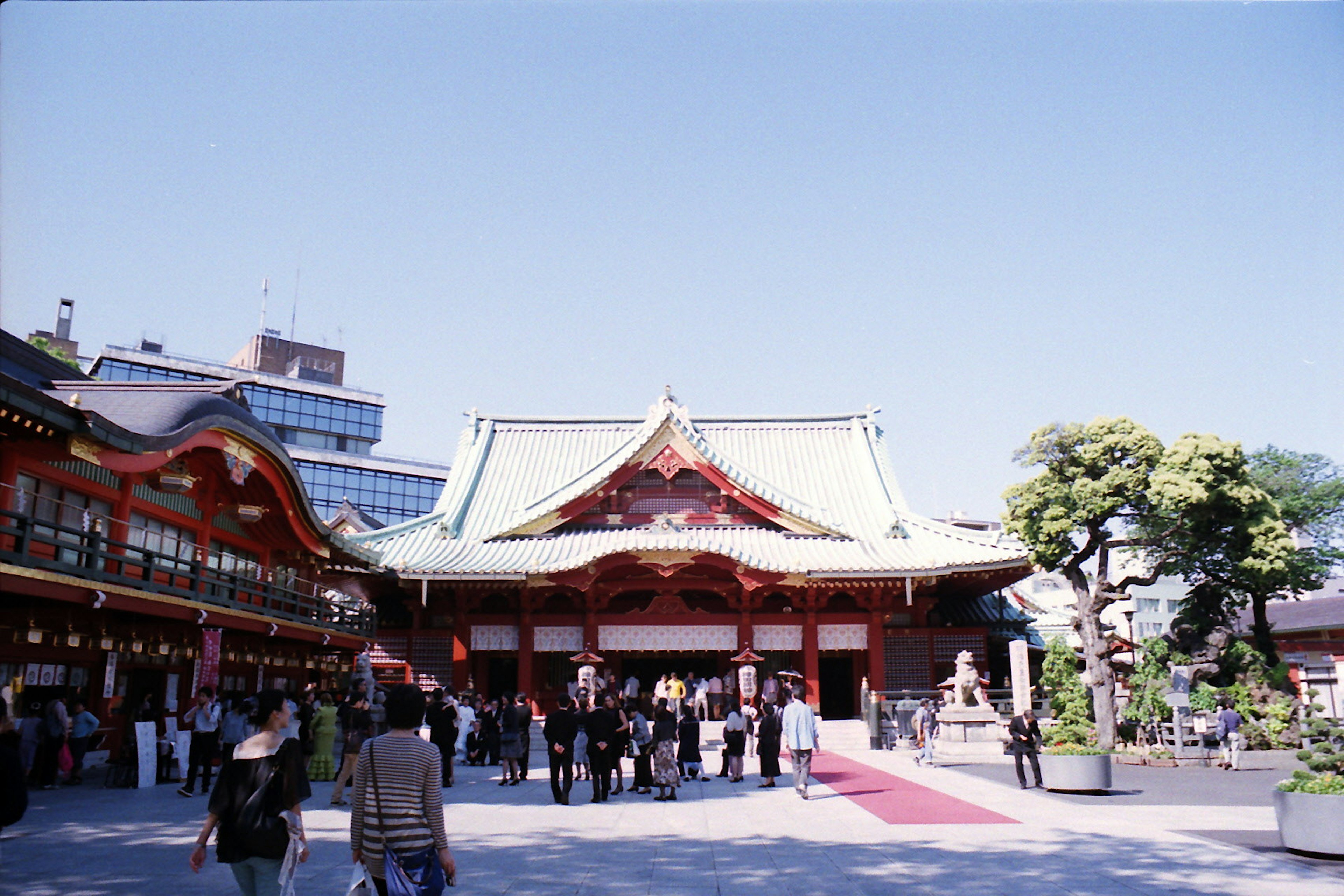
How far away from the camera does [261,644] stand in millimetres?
24531

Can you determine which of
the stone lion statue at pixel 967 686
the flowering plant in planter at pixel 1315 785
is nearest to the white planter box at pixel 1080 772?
the flowering plant in planter at pixel 1315 785

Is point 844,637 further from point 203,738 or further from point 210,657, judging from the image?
point 203,738

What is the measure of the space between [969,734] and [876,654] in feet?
24.6

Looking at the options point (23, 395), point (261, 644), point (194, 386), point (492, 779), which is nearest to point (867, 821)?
point (492, 779)

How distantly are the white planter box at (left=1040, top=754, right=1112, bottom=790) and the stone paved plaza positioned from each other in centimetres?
27

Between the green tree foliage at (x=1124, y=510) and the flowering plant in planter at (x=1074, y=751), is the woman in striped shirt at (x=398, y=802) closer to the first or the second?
the flowering plant in planter at (x=1074, y=751)

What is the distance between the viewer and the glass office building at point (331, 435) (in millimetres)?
67000

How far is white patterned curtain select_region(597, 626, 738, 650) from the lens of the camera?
30.3m

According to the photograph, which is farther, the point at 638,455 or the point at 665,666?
the point at 665,666

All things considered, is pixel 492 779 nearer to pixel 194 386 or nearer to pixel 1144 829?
pixel 194 386

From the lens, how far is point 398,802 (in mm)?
5434

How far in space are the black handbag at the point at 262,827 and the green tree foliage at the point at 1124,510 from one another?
20527mm

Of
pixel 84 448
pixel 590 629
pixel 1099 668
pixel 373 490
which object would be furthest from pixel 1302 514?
pixel 373 490

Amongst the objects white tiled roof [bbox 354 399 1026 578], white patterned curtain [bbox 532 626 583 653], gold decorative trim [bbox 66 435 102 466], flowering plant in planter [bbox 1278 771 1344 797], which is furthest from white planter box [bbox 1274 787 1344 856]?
white patterned curtain [bbox 532 626 583 653]
